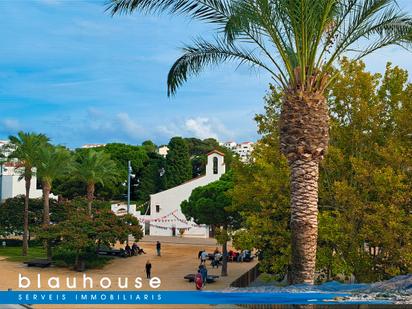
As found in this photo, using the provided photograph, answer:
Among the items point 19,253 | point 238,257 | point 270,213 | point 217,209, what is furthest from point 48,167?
point 270,213

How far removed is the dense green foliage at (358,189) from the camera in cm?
1922

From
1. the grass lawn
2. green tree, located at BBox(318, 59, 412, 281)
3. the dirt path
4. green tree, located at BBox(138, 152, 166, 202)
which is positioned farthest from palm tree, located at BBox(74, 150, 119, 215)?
green tree, located at BBox(138, 152, 166, 202)

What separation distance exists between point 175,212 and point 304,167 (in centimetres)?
5324

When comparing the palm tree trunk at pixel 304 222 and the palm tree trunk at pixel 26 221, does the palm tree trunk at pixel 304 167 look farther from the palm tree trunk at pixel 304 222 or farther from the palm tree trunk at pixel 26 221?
the palm tree trunk at pixel 26 221

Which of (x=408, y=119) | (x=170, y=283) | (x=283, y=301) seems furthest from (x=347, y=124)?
(x=170, y=283)

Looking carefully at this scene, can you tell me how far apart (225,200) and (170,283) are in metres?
6.33

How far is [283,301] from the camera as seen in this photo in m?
11.4

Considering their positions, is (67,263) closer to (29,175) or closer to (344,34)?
(29,175)

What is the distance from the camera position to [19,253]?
45031 millimetres

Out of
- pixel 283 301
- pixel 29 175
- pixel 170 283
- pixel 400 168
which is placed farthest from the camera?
pixel 29 175

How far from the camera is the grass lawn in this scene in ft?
135

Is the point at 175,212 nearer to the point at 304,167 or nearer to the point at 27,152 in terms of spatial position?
the point at 27,152

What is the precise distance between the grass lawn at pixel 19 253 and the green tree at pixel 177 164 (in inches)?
1508

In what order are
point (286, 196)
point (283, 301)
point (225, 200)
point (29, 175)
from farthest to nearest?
1. point (29, 175)
2. point (225, 200)
3. point (286, 196)
4. point (283, 301)
